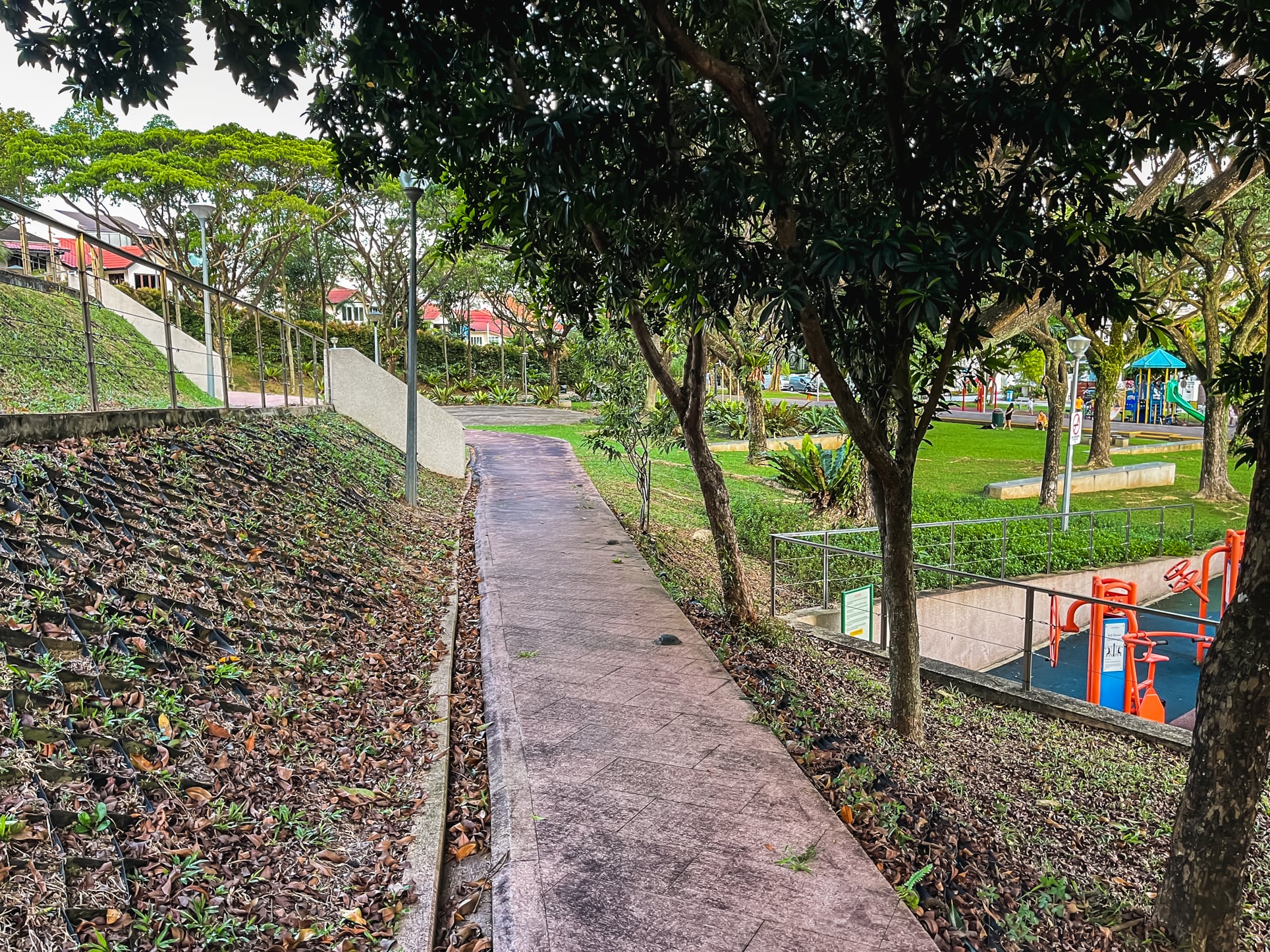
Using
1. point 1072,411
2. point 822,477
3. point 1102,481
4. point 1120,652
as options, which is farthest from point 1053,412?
point 1120,652

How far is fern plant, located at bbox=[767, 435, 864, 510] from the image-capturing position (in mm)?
13273

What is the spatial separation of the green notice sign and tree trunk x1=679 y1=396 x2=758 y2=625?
1.48 metres

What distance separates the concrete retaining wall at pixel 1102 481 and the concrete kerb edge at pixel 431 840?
1590 cm

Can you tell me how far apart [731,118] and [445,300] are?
35190 millimetres

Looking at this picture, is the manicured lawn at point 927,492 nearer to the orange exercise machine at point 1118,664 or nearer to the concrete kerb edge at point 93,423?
the orange exercise machine at point 1118,664

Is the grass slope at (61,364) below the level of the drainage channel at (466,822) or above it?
above

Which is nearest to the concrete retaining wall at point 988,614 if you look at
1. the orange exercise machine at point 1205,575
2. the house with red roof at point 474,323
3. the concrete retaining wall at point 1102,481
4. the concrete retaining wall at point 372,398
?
the orange exercise machine at point 1205,575

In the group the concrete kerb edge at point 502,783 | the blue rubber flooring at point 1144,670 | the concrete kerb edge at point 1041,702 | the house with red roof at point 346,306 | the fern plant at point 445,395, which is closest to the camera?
the concrete kerb edge at point 502,783

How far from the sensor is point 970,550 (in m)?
12.3

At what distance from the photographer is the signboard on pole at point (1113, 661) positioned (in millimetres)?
7930

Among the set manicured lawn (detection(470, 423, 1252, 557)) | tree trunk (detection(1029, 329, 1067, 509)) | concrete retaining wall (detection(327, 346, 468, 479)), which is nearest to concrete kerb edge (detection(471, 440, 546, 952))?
manicured lawn (detection(470, 423, 1252, 557))

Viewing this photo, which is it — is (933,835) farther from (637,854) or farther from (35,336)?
(35,336)

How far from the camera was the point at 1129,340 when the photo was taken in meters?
19.4

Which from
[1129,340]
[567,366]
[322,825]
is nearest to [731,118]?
[322,825]
